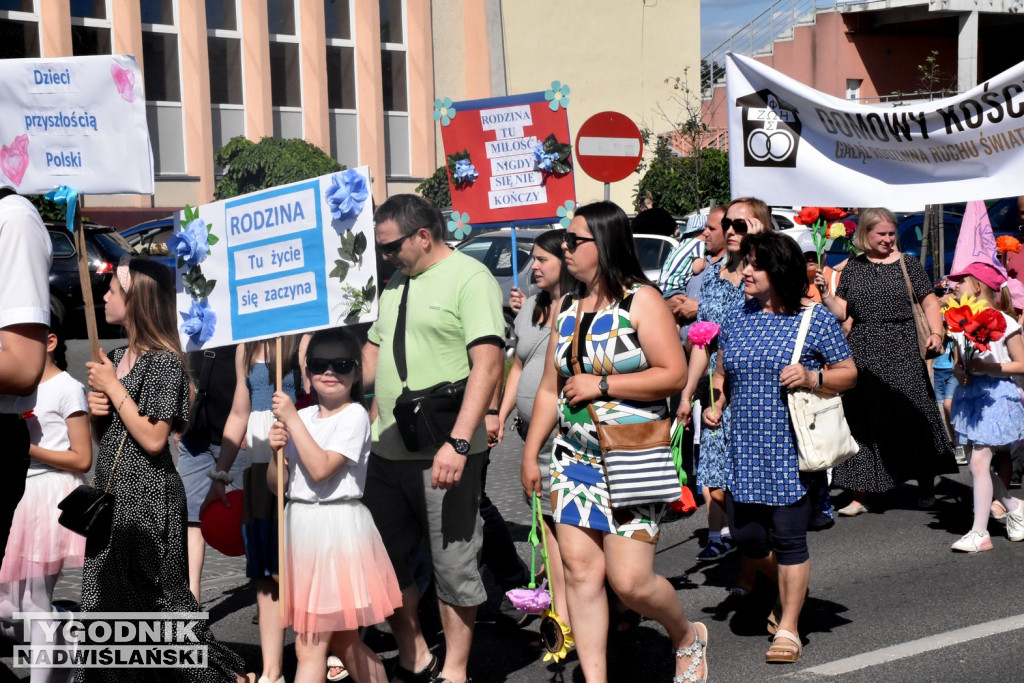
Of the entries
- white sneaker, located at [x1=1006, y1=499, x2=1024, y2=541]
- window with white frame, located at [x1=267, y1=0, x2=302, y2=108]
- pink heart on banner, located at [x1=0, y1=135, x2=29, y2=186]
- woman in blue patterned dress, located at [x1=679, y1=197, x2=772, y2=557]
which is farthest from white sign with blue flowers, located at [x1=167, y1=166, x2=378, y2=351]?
window with white frame, located at [x1=267, y1=0, x2=302, y2=108]

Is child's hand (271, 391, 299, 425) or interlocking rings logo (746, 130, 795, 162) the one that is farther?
interlocking rings logo (746, 130, 795, 162)

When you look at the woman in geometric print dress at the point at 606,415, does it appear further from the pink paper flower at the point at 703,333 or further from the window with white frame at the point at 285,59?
the window with white frame at the point at 285,59

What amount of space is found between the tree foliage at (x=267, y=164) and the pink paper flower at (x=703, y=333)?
17718 millimetres

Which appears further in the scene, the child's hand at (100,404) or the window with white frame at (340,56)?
the window with white frame at (340,56)

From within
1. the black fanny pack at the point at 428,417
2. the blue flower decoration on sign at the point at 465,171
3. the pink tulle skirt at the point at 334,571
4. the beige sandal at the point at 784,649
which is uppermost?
the blue flower decoration on sign at the point at 465,171

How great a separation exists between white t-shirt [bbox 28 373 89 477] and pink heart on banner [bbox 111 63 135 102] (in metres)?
1.13

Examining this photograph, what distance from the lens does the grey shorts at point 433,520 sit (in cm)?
500

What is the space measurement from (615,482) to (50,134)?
264cm

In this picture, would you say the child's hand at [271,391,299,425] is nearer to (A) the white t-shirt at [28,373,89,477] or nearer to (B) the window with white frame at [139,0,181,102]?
(A) the white t-shirt at [28,373,89,477]

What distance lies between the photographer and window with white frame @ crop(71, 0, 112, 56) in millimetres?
25828

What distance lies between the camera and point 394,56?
3225 centimetres

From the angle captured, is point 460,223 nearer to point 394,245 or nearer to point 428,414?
point 394,245

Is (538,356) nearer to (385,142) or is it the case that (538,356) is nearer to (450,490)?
(450,490)

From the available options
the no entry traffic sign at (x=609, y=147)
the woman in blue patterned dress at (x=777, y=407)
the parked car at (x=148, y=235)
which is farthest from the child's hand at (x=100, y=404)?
the parked car at (x=148, y=235)
